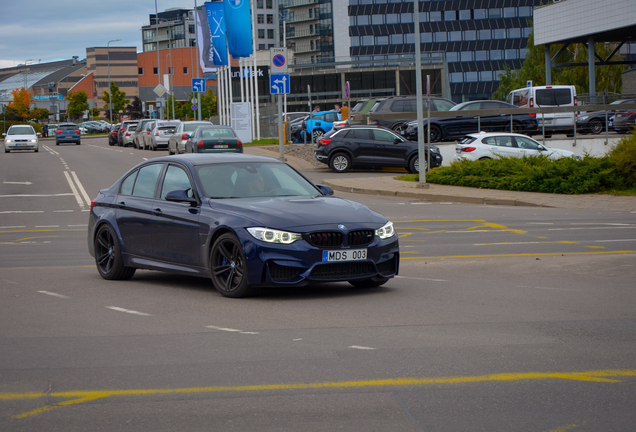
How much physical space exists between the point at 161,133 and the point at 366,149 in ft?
62.4

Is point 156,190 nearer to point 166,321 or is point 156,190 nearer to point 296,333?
point 166,321

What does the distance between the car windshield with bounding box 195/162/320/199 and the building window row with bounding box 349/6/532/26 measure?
10837 centimetres

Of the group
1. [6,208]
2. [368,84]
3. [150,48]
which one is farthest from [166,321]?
[150,48]

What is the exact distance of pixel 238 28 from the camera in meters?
43.4

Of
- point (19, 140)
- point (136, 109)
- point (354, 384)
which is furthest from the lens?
point (136, 109)

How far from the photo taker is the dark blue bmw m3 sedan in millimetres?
8531

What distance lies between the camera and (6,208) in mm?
22312

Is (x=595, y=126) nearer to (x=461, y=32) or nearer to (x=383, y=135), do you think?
(x=383, y=135)

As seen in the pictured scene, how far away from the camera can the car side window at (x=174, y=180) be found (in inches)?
385

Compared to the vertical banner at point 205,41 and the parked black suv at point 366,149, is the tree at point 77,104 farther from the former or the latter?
the parked black suv at point 366,149

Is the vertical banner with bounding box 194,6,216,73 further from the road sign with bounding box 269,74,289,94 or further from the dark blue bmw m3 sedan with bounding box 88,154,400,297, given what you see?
the dark blue bmw m3 sedan with bounding box 88,154,400,297

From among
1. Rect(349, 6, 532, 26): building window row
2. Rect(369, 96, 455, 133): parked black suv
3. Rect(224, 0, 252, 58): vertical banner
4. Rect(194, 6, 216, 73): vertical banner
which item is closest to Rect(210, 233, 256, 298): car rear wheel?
Rect(369, 96, 455, 133): parked black suv

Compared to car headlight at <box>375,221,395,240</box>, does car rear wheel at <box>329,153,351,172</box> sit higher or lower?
lower

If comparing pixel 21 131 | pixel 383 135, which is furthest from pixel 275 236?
pixel 21 131
